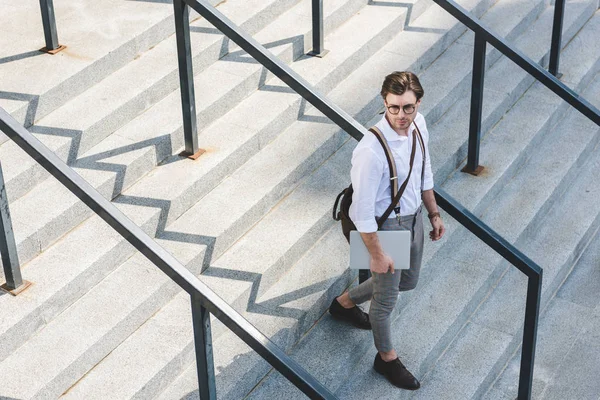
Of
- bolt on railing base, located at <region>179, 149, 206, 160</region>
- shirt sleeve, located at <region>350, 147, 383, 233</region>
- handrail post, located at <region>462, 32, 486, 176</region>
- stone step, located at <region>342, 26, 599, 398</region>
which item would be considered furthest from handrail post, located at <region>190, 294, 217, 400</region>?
handrail post, located at <region>462, 32, 486, 176</region>

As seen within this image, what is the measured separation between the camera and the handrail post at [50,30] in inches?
181

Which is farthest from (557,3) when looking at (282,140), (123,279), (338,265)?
(123,279)

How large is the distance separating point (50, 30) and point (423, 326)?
228 centimetres

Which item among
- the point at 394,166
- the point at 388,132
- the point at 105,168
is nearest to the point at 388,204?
the point at 394,166

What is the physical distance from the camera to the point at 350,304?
404 centimetres

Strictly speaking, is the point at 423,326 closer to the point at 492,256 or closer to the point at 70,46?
the point at 492,256

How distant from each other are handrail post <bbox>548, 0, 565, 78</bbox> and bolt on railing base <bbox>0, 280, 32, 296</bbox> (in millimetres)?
3675

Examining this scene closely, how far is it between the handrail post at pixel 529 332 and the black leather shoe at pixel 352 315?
2.15 ft

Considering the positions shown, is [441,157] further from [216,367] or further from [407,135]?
[216,367]

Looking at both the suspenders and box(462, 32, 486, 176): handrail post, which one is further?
box(462, 32, 486, 176): handrail post

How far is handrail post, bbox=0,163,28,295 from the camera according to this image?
346 cm

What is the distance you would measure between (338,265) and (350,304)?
0.82 feet

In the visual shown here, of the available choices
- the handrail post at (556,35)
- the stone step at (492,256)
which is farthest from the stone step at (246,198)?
the handrail post at (556,35)

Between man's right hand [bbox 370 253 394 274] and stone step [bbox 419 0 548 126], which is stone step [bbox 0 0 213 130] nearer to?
stone step [bbox 419 0 548 126]
